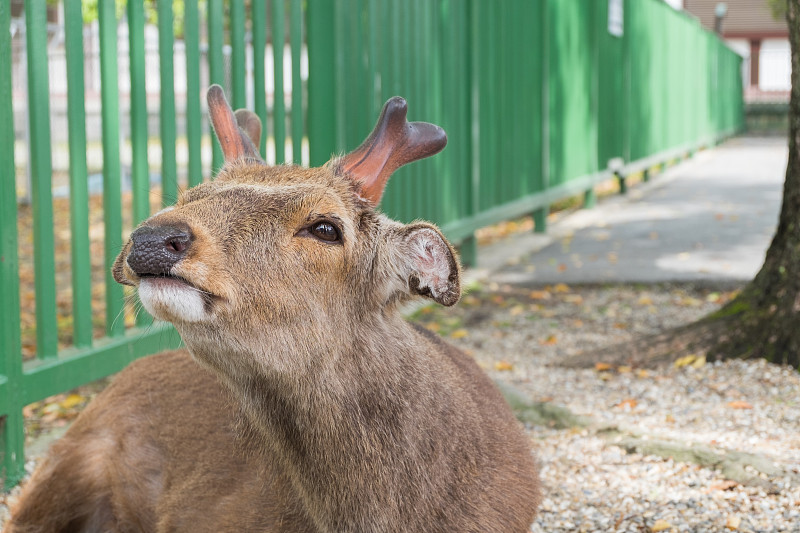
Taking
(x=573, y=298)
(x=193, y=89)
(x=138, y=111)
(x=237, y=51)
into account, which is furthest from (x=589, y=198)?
(x=138, y=111)

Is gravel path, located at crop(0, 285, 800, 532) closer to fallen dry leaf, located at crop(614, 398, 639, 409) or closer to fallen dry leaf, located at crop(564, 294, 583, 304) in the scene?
fallen dry leaf, located at crop(614, 398, 639, 409)

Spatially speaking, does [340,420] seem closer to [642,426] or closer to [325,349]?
[325,349]

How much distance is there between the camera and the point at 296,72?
6215mm

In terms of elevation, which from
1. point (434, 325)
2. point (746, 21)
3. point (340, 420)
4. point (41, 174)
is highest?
point (746, 21)

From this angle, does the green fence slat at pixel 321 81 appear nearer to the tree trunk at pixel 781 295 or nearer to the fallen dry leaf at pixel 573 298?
the fallen dry leaf at pixel 573 298

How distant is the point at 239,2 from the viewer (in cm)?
554

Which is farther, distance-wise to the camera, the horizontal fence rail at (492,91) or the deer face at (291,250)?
the horizontal fence rail at (492,91)

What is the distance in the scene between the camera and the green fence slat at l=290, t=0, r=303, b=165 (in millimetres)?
6172

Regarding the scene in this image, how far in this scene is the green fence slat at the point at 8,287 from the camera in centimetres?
402

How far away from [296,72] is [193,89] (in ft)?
3.43

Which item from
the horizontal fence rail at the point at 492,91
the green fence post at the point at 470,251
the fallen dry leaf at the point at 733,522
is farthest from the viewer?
the green fence post at the point at 470,251

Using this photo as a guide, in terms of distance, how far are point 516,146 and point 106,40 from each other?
603cm

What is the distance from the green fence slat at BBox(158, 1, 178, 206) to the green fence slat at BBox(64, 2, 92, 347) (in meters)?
0.44

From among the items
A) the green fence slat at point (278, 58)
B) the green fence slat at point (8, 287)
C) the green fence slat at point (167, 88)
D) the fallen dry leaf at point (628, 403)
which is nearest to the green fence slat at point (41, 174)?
the green fence slat at point (8, 287)
